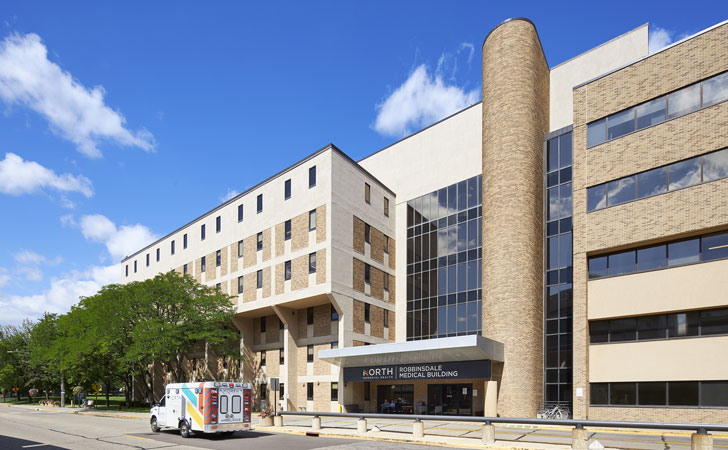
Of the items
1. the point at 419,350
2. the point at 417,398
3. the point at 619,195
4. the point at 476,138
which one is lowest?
the point at 417,398

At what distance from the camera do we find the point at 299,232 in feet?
141

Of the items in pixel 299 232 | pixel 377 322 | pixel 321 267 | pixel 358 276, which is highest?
pixel 299 232

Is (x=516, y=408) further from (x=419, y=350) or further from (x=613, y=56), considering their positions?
(x=613, y=56)

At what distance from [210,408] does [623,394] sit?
70.0ft

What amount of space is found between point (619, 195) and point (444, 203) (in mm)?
16378

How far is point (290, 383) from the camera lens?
43.7m

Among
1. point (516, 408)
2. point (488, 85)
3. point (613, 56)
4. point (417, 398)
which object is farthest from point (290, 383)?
point (613, 56)

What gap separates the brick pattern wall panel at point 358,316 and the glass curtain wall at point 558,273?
1397 cm

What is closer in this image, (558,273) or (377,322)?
(558,273)

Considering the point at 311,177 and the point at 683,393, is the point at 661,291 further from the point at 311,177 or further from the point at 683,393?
the point at 311,177

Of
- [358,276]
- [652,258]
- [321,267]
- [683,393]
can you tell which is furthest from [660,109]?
[321,267]

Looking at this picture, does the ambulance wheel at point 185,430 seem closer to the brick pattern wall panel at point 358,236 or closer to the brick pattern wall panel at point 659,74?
the brick pattern wall panel at point 358,236

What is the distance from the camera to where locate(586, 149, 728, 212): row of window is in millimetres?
26562

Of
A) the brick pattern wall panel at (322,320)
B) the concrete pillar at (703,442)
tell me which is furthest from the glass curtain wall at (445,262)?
the concrete pillar at (703,442)
